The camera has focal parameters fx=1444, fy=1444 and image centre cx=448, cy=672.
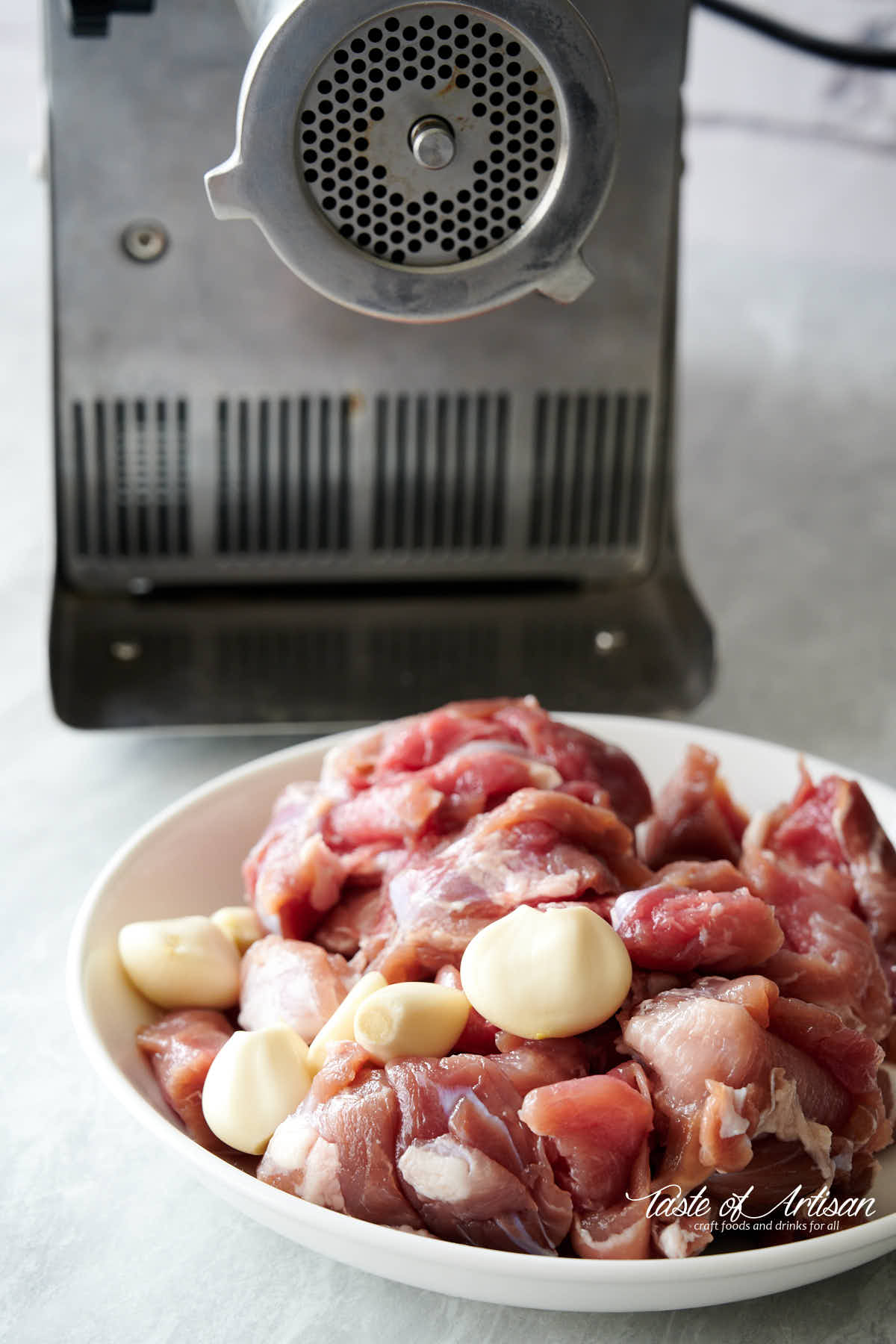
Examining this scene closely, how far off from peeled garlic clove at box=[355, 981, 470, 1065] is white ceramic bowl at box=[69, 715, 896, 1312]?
93 millimetres

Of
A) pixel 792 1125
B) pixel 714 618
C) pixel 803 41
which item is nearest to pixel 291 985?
pixel 792 1125

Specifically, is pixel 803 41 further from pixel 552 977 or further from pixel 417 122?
pixel 552 977

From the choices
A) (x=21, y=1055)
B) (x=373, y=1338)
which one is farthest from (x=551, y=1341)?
(x=21, y=1055)

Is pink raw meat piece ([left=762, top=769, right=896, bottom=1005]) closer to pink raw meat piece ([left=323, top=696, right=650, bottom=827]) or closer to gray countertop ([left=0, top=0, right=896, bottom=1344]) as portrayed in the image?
pink raw meat piece ([left=323, top=696, right=650, bottom=827])

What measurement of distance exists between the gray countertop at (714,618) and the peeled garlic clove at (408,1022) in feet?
0.42

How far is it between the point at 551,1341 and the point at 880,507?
1.30 meters

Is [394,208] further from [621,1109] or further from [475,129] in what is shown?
[621,1109]

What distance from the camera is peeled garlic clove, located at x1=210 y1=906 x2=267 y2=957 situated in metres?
0.90

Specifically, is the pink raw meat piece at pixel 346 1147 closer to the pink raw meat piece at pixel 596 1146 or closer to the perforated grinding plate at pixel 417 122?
the pink raw meat piece at pixel 596 1146

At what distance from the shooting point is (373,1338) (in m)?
0.71

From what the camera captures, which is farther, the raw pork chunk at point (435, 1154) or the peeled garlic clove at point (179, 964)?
the peeled garlic clove at point (179, 964)

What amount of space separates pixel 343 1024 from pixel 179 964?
0.14m

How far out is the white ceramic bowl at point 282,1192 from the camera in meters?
0.62

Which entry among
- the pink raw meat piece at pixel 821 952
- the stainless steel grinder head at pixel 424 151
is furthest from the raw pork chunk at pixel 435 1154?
the stainless steel grinder head at pixel 424 151
